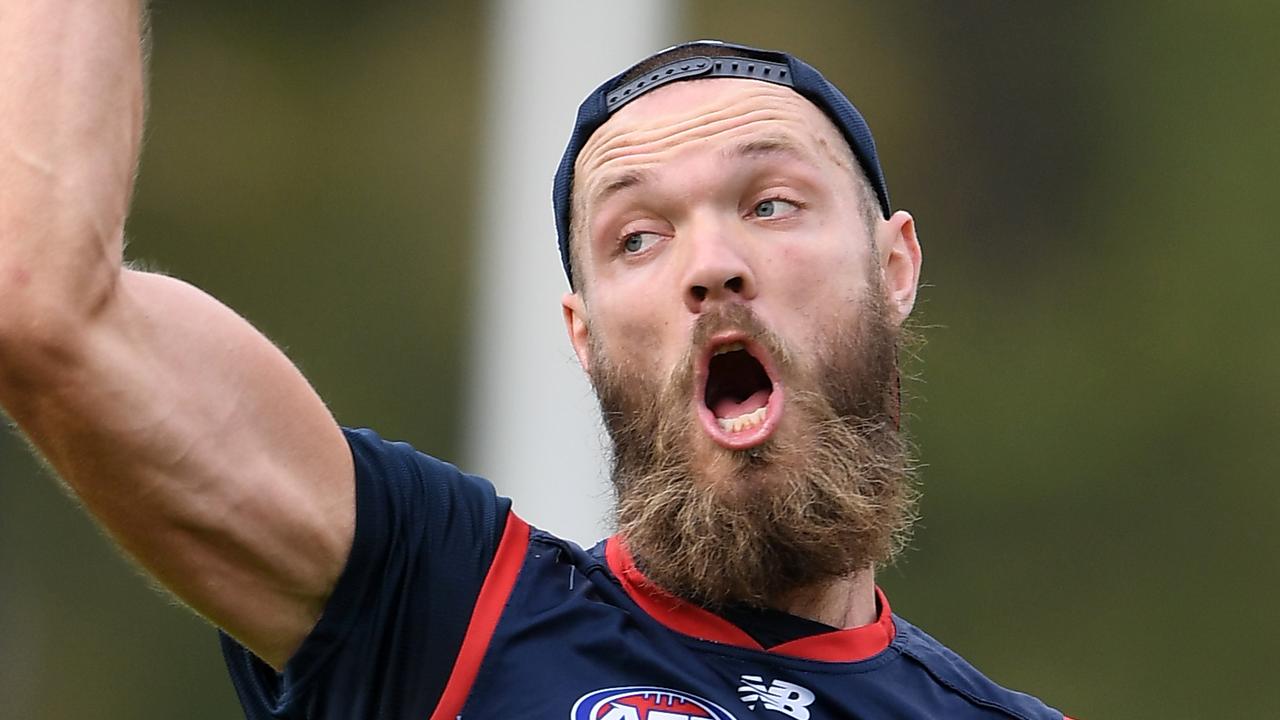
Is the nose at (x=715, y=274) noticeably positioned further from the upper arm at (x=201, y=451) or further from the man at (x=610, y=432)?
the upper arm at (x=201, y=451)

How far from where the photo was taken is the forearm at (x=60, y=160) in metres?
2.00

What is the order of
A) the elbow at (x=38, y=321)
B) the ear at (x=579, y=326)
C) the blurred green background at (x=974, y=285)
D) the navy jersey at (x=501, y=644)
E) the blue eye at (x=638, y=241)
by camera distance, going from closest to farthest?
the elbow at (x=38, y=321) < the navy jersey at (x=501, y=644) < the blue eye at (x=638, y=241) < the ear at (x=579, y=326) < the blurred green background at (x=974, y=285)

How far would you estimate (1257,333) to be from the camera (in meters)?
9.18

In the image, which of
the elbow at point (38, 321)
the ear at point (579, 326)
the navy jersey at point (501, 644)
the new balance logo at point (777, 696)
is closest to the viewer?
the elbow at point (38, 321)

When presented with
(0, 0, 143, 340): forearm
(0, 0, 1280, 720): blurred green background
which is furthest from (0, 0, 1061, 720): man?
(0, 0, 1280, 720): blurred green background

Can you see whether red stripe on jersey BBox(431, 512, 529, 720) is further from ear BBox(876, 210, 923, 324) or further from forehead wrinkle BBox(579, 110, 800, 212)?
ear BBox(876, 210, 923, 324)

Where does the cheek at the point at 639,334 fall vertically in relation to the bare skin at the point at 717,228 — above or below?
below

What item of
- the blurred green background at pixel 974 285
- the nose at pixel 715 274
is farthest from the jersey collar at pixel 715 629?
the blurred green background at pixel 974 285

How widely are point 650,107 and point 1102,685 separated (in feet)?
20.2

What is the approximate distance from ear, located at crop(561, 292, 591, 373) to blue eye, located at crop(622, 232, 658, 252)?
0.14 metres

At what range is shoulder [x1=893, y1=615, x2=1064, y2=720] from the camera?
282 centimetres

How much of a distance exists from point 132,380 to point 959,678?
1411 millimetres

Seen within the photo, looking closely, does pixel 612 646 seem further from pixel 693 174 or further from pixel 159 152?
pixel 159 152

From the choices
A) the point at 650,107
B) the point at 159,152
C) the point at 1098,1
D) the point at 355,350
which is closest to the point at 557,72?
the point at 355,350
